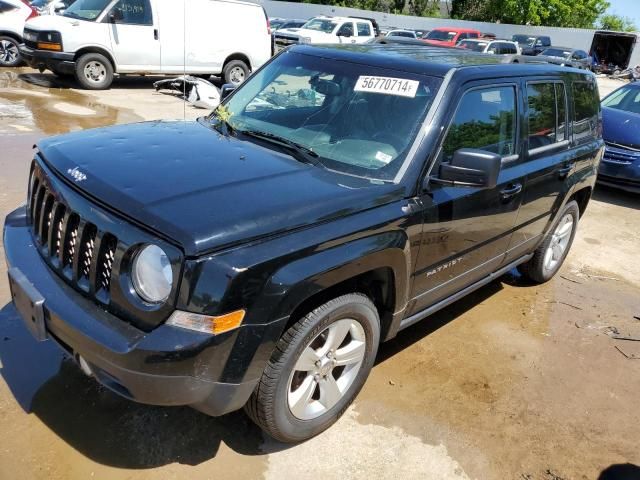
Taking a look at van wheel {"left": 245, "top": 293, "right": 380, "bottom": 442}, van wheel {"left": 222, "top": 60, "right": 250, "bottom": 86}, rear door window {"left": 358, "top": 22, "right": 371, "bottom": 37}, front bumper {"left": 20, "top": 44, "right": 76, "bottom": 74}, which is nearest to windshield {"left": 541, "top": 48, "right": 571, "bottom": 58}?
rear door window {"left": 358, "top": 22, "right": 371, "bottom": 37}

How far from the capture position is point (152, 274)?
89.6 inches

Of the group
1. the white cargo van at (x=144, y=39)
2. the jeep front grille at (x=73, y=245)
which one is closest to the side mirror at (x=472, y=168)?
the jeep front grille at (x=73, y=245)

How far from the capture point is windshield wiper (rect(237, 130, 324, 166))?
10.0ft

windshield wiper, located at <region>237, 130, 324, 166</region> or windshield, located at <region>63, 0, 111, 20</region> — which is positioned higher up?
windshield wiper, located at <region>237, 130, 324, 166</region>

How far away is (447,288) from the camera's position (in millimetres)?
3555

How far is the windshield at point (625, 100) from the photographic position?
9125 millimetres

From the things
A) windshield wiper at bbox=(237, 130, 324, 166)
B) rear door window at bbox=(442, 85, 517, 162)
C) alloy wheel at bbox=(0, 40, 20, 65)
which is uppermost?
windshield wiper at bbox=(237, 130, 324, 166)

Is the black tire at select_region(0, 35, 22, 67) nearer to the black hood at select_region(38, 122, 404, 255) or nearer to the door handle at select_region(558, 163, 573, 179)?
the black hood at select_region(38, 122, 404, 255)

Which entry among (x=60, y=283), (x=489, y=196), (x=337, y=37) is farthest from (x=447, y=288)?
(x=337, y=37)

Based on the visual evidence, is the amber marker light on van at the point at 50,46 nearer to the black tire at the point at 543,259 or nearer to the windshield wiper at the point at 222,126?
the windshield wiper at the point at 222,126

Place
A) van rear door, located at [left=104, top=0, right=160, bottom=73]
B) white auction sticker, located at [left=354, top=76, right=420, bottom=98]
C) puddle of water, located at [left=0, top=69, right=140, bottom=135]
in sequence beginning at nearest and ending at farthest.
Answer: white auction sticker, located at [left=354, top=76, right=420, bottom=98]
puddle of water, located at [left=0, top=69, right=140, bottom=135]
van rear door, located at [left=104, top=0, right=160, bottom=73]

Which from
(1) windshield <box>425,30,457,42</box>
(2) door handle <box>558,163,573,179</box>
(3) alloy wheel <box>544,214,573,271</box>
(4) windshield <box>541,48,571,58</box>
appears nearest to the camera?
(2) door handle <box>558,163,573,179</box>

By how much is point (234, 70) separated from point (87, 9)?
350 cm

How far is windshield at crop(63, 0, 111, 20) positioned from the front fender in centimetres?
1108
